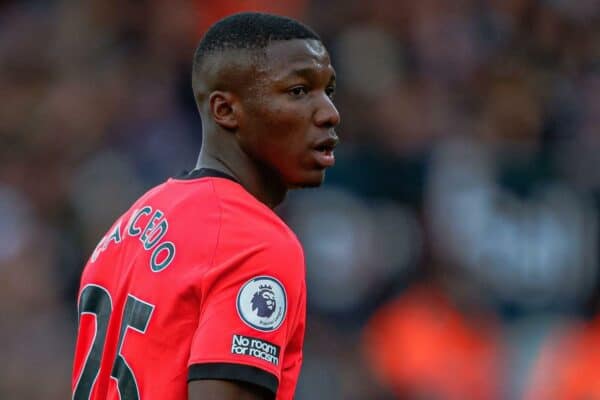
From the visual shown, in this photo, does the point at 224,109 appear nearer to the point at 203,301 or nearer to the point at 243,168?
the point at 243,168

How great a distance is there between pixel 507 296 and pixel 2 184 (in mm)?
3746

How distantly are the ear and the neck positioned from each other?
34 millimetres

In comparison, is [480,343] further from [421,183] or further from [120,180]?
[120,180]

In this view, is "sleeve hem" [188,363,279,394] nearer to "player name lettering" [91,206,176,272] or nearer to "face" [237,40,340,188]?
"player name lettering" [91,206,176,272]

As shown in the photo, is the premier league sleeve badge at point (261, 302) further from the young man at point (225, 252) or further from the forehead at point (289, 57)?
the forehead at point (289, 57)

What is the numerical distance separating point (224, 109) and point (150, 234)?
42cm

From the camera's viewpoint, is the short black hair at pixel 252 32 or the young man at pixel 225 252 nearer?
the young man at pixel 225 252

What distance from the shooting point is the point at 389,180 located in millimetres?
8016

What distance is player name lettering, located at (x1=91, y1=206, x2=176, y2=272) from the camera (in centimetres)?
341

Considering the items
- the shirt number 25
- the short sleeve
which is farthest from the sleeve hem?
the shirt number 25

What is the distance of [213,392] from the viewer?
3229mm

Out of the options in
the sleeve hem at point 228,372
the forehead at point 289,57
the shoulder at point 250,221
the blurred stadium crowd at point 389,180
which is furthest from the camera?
the blurred stadium crowd at point 389,180

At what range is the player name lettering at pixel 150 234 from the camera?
3406mm

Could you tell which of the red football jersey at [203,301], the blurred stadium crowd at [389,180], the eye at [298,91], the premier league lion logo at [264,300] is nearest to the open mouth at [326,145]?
the eye at [298,91]
